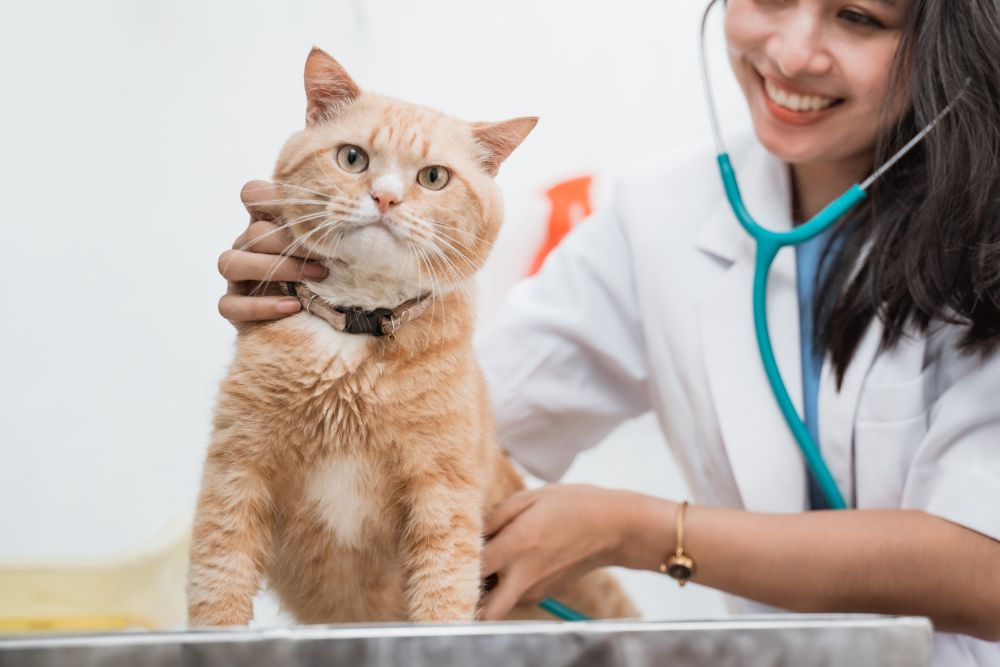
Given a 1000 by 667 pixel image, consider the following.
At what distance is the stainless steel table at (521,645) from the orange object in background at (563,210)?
0.88 metres

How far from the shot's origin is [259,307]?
629mm

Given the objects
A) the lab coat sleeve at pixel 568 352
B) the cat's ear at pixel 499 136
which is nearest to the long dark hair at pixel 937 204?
the lab coat sleeve at pixel 568 352

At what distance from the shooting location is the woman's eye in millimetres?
936

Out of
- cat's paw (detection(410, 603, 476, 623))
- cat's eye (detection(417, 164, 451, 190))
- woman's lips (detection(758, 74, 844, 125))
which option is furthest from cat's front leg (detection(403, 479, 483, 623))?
woman's lips (detection(758, 74, 844, 125))

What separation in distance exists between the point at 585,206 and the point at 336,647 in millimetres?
1075

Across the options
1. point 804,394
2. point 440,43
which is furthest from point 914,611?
point 440,43

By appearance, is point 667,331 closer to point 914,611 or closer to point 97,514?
point 914,611

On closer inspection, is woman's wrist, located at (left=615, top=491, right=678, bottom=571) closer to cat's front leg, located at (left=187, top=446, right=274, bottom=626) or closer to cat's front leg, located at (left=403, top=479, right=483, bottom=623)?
cat's front leg, located at (left=403, top=479, right=483, bottom=623)

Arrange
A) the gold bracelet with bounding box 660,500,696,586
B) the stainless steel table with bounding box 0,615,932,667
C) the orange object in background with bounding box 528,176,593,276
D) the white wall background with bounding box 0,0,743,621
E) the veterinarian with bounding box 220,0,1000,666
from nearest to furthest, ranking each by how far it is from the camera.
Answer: the stainless steel table with bounding box 0,615,932,667
the white wall background with bounding box 0,0,743,621
the veterinarian with bounding box 220,0,1000,666
the gold bracelet with bounding box 660,500,696,586
the orange object in background with bounding box 528,176,593,276

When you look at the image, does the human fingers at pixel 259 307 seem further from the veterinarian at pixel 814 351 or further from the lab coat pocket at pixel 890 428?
the lab coat pocket at pixel 890 428

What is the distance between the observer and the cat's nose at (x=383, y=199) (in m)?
0.60

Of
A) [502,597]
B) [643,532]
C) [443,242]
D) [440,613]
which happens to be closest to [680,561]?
[643,532]

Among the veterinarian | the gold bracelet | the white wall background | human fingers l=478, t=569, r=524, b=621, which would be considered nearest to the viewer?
the white wall background

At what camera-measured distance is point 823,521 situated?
1013 millimetres
